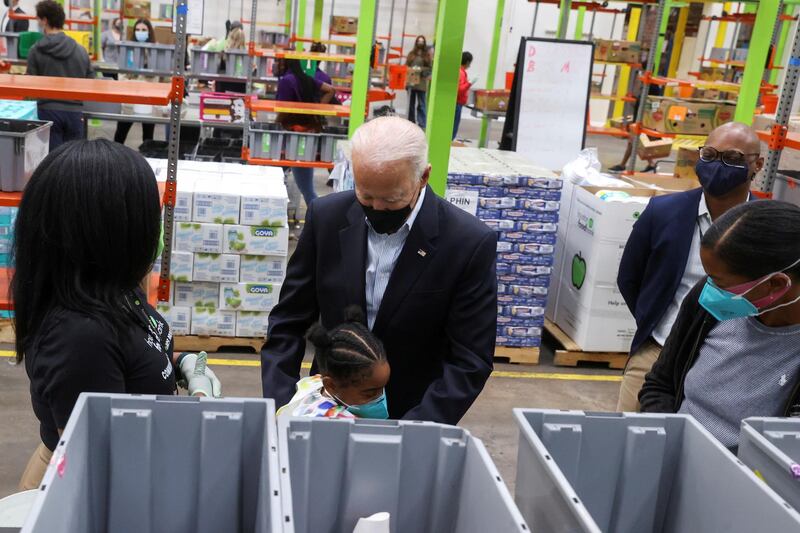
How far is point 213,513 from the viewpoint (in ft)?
5.28

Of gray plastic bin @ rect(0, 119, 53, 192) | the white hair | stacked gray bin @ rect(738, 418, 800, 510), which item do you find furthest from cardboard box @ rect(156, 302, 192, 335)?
stacked gray bin @ rect(738, 418, 800, 510)

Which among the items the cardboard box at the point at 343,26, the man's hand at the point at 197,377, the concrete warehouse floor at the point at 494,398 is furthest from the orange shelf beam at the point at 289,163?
the cardboard box at the point at 343,26

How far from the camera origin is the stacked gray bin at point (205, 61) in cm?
1069

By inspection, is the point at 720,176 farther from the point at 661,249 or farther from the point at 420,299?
the point at 420,299

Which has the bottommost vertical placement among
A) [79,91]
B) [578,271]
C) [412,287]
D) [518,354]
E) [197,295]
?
[518,354]

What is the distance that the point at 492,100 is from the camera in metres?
11.7

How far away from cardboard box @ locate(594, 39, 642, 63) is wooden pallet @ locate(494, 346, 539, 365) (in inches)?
266

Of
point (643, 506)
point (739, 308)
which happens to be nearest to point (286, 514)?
point (643, 506)

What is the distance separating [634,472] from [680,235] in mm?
1935

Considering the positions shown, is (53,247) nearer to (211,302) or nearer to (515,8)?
(211,302)

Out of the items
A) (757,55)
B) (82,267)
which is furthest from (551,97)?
(82,267)

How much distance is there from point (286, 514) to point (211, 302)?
4705 millimetres

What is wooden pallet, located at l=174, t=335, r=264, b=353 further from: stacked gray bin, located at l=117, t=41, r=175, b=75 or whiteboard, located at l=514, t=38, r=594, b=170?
stacked gray bin, located at l=117, t=41, r=175, b=75

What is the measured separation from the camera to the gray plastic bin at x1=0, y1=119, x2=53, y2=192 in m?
4.20
